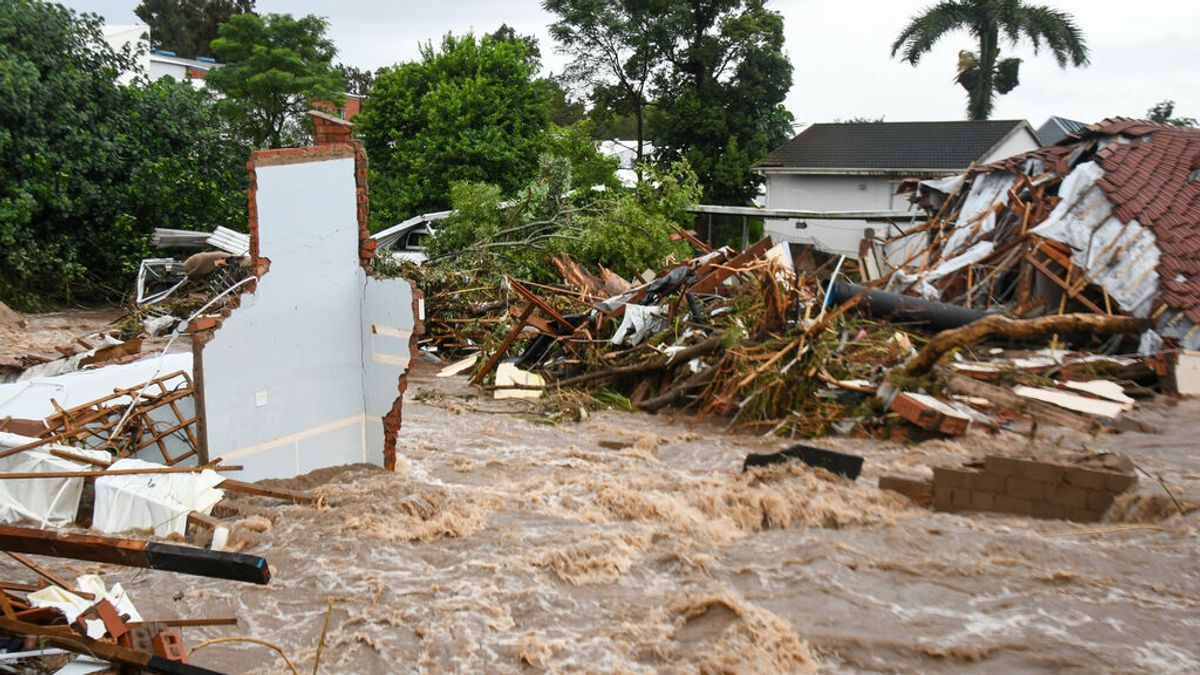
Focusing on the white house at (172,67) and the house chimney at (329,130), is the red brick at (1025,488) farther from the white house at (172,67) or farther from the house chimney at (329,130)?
the white house at (172,67)

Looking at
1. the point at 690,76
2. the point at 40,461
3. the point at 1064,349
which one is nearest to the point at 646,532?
the point at 40,461

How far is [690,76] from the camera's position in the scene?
34531 millimetres

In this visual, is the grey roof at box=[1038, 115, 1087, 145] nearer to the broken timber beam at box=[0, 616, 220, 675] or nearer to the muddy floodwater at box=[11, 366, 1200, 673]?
the muddy floodwater at box=[11, 366, 1200, 673]

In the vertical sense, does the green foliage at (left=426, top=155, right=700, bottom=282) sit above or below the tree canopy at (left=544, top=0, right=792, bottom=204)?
below

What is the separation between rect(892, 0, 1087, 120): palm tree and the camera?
30.8 m

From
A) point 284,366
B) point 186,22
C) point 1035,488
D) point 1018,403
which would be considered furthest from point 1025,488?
point 186,22

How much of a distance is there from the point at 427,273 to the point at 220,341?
9.86 m

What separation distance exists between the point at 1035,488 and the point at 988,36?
91.9ft

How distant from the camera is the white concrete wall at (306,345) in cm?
698

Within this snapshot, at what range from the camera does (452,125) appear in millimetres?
24109

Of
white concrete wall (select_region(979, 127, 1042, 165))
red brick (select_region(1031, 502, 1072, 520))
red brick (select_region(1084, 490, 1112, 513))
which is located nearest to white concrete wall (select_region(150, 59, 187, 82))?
white concrete wall (select_region(979, 127, 1042, 165))

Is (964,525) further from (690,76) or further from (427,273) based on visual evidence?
(690,76)

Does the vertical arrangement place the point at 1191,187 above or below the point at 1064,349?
above

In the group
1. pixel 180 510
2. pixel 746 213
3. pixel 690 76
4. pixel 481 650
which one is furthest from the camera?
pixel 690 76
